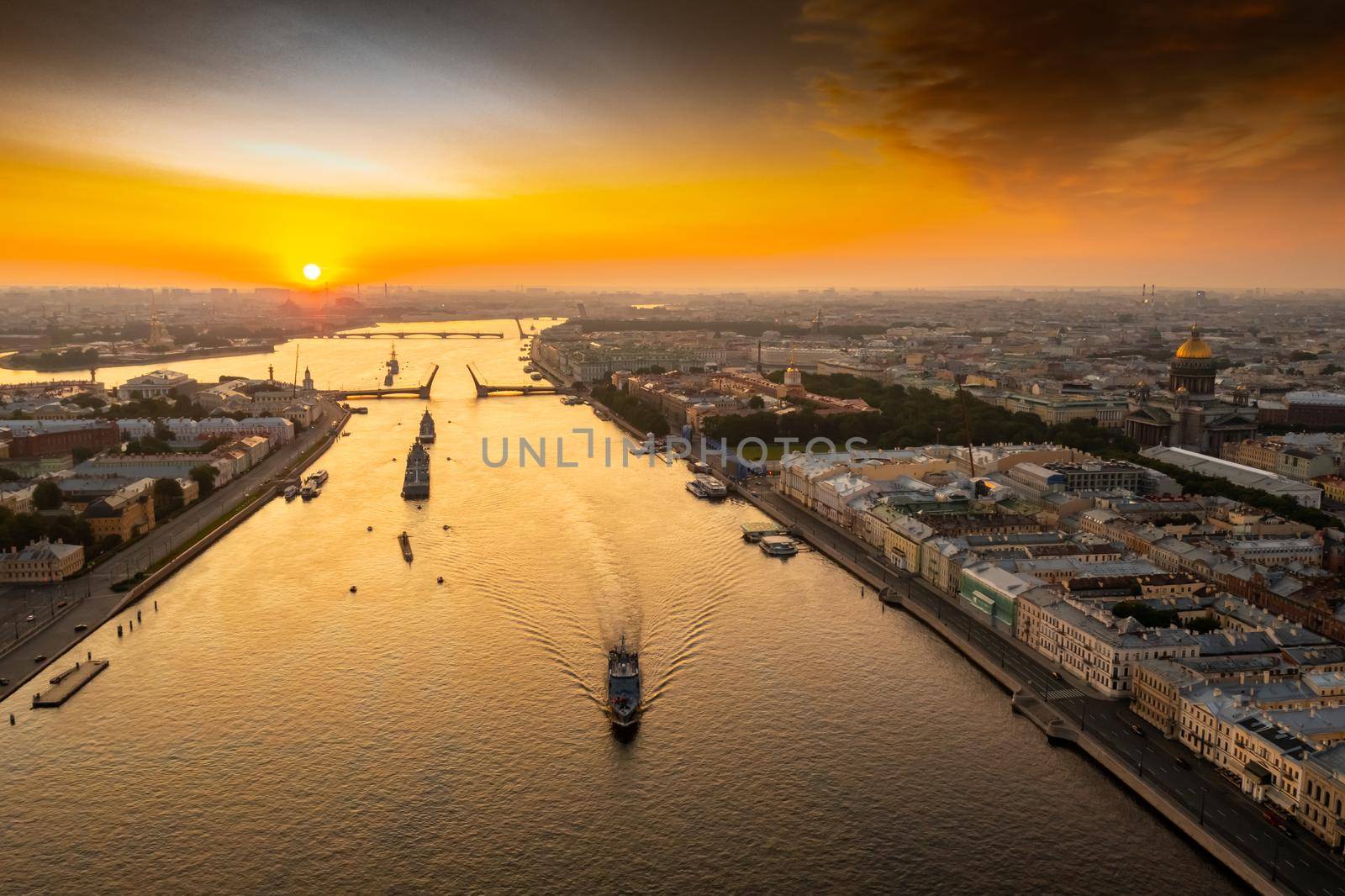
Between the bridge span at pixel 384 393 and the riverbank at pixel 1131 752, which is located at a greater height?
the bridge span at pixel 384 393

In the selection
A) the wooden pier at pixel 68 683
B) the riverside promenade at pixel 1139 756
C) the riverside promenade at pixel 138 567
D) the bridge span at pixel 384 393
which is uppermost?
the bridge span at pixel 384 393

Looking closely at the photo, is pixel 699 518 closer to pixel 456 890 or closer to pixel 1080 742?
pixel 1080 742

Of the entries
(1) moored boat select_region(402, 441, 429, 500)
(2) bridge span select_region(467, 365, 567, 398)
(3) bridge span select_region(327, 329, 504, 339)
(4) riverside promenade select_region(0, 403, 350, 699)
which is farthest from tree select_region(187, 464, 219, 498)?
(3) bridge span select_region(327, 329, 504, 339)

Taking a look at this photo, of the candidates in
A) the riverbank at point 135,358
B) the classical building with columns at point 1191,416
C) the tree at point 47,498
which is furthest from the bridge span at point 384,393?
the classical building with columns at point 1191,416

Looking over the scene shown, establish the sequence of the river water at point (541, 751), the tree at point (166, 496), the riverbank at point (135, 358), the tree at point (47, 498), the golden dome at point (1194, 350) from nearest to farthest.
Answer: the river water at point (541, 751) < the tree at point (47, 498) < the tree at point (166, 496) < the golden dome at point (1194, 350) < the riverbank at point (135, 358)

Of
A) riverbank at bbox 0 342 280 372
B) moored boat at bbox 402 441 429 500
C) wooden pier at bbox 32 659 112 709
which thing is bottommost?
wooden pier at bbox 32 659 112 709

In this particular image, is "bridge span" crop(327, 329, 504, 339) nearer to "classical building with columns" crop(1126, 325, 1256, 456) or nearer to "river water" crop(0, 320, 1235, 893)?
"classical building with columns" crop(1126, 325, 1256, 456)

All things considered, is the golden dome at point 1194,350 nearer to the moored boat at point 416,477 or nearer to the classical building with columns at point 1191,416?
the classical building with columns at point 1191,416

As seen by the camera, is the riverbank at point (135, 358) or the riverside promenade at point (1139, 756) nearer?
the riverside promenade at point (1139, 756)
